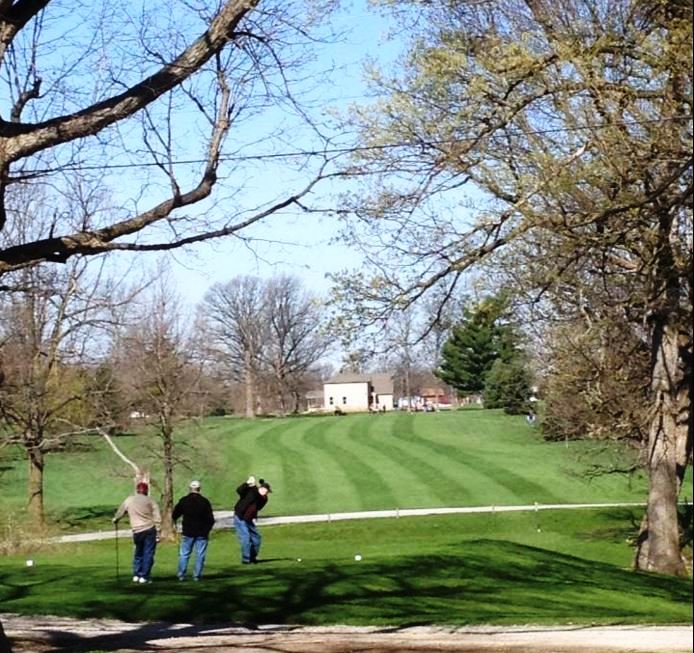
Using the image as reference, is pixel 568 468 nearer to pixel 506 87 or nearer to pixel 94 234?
pixel 506 87

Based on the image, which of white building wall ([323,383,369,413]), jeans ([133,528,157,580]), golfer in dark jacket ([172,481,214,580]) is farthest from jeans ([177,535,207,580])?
white building wall ([323,383,369,413])

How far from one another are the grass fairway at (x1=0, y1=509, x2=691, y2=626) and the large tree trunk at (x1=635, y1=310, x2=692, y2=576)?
1.20 metres

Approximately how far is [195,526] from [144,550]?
1058 mm

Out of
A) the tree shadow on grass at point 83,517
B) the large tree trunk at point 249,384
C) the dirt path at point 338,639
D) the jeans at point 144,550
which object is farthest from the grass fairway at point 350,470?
the dirt path at point 338,639

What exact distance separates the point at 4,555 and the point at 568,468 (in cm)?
2097

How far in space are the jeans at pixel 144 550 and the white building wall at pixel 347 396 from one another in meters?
86.8

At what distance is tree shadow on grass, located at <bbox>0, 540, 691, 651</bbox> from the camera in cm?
1698

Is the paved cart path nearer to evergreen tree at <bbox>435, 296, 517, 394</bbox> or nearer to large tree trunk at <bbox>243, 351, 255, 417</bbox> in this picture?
evergreen tree at <bbox>435, 296, 517, 394</bbox>

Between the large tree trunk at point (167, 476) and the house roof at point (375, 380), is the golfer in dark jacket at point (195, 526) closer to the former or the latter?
the large tree trunk at point (167, 476)

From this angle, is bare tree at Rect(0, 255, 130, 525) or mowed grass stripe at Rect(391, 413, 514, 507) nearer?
bare tree at Rect(0, 255, 130, 525)

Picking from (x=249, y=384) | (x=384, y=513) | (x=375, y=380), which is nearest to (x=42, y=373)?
(x=384, y=513)

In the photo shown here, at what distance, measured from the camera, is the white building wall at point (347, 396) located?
10875 cm

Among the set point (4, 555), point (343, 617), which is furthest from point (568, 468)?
point (343, 617)

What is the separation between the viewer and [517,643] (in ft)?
46.1
